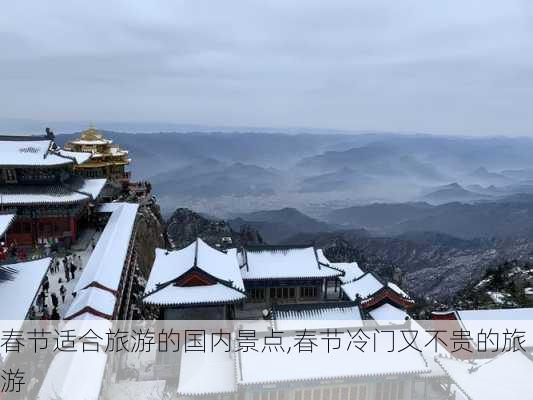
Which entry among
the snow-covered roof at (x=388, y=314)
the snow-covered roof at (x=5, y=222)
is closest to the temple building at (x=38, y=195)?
the snow-covered roof at (x=5, y=222)

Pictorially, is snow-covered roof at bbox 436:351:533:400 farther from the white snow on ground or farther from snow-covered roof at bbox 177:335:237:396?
the white snow on ground

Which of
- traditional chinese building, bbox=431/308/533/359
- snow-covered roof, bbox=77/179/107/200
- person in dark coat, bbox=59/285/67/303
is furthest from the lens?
snow-covered roof, bbox=77/179/107/200

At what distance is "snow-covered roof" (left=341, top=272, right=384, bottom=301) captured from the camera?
28484 mm

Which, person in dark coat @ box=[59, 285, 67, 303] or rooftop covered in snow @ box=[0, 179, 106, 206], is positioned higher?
rooftop covered in snow @ box=[0, 179, 106, 206]

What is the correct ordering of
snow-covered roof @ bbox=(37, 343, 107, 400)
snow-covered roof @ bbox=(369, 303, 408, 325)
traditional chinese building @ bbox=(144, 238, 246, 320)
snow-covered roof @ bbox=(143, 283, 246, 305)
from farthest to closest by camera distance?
snow-covered roof @ bbox=(369, 303, 408, 325)
traditional chinese building @ bbox=(144, 238, 246, 320)
snow-covered roof @ bbox=(143, 283, 246, 305)
snow-covered roof @ bbox=(37, 343, 107, 400)

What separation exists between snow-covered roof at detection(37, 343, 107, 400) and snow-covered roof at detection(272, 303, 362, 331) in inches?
340

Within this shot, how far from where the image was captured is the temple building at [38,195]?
3341cm

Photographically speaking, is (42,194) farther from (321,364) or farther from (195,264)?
(321,364)

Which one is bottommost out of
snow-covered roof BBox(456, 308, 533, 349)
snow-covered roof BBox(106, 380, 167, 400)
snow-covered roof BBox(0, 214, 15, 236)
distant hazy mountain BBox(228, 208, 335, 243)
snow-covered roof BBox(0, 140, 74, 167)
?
distant hazy mountain BBox(228, 208, 335, 243)

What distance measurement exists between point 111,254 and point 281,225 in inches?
5424

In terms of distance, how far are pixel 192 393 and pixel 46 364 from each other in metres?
6.86

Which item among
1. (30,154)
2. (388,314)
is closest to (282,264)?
(388,314)

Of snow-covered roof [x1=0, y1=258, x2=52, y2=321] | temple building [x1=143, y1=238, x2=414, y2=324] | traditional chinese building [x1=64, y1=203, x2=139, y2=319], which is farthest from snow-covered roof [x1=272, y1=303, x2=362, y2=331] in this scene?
snow-covered roof [x1=0, y1=258, x2=52, y2=321]

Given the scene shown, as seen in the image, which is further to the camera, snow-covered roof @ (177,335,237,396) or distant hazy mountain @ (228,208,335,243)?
distant hazy mountain @ (228,208,335,243)
